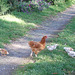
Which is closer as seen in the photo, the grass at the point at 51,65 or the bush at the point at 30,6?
the grass at the point at 51,65

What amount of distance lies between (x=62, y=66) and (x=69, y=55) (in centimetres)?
84

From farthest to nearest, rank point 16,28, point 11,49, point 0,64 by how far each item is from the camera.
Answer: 1. point 16,28
2. point 11,49
3. point 0,64

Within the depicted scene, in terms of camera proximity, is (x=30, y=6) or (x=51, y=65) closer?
(x=51, y=65)

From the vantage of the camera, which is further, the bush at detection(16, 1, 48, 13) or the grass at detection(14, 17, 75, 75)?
the bush at detection(16, 1, 48, 13)

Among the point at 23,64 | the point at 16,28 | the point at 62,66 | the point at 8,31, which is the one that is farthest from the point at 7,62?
the point at 16,28

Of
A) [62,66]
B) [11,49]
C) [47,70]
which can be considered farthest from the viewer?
[11,49]

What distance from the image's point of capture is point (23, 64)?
5.05 meters

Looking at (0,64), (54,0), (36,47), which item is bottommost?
(0,64)

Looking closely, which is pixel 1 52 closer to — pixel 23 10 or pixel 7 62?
pixel 7 62

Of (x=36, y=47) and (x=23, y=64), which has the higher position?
(x=36, y=47)

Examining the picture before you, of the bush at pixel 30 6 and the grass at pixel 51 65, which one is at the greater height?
the bush at pixel 30 6

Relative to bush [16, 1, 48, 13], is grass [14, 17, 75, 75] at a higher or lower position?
lower

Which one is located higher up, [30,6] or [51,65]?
[30,6]

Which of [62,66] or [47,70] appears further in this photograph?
[62,66]
